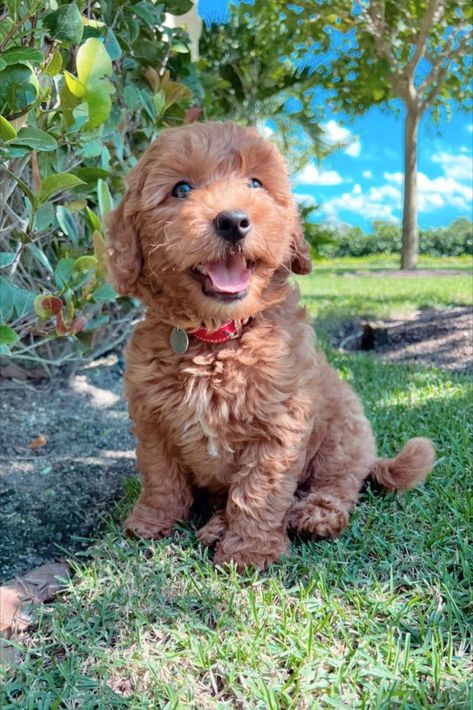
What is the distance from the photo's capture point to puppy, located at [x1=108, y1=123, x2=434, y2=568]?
2143 millimetres

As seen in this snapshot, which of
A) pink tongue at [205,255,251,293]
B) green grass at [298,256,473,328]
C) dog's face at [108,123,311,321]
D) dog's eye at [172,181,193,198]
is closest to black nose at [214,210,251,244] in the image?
dog's face at [108,123,311,321]

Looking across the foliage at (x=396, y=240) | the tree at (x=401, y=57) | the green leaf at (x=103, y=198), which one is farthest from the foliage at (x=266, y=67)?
the foliage at (x=396, y=240)

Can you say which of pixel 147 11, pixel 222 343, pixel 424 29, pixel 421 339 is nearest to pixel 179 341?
pixel 222 343

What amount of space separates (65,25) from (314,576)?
2.21 metres

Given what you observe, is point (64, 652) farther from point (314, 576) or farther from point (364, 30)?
point (364, 30)

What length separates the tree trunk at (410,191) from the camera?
14523 mm

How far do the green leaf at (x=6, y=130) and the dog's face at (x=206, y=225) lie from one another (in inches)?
17.8

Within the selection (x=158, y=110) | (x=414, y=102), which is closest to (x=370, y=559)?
(x=158, y=110)

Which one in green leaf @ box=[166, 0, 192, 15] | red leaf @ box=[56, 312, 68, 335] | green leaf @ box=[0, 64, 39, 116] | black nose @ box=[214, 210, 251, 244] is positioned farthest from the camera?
green leaf @ box=[166, 0, 192, 15]

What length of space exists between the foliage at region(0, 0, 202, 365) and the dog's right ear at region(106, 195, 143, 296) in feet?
0.82

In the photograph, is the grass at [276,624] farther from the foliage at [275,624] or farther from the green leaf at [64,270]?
the green leaf at [64,270]

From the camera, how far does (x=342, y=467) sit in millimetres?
2631

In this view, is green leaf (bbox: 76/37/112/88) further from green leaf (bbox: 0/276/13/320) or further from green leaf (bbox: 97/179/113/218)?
green leaf (bbox: 0/276/13/320)

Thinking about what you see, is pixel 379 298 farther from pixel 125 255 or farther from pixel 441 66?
pixel 441 66
